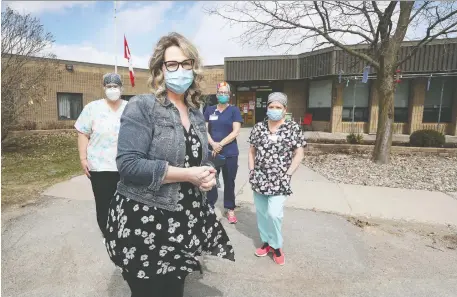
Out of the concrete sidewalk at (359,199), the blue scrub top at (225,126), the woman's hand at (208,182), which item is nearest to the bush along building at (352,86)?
the concrete sidewalk at (359,199)

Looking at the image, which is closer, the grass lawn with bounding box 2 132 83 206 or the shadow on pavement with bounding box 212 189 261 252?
the shadow on pavement with bounding box 212 189 261 252

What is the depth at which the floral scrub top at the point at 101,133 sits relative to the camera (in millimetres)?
3254

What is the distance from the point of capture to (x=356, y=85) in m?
17.0

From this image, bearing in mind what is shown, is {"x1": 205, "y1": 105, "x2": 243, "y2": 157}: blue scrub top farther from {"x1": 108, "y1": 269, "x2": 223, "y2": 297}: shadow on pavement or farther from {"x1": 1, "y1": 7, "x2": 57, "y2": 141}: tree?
{"x1": 1, "y1": 7, "x2": 57, "y2": 141}: tree

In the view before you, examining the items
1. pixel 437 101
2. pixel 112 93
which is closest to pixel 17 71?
pixel 112 93

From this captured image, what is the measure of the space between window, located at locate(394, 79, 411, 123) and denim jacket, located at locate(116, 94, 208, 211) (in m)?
17.7

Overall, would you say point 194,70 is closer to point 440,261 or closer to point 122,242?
point 122,242

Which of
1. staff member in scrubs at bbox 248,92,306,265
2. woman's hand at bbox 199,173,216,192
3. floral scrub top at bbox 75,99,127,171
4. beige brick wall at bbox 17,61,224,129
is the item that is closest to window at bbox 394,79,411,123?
beige brick wall at bbox 17,61,224,129

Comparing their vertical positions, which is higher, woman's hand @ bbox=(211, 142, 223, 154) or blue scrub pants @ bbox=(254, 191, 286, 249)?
woman's hand @ bbox=(211, 142, 223, 154)

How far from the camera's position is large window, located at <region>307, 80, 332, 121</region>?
17.8 meters

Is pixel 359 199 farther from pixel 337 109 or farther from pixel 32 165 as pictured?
pixel 337 109

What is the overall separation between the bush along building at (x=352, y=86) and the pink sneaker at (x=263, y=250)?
38.7 ft

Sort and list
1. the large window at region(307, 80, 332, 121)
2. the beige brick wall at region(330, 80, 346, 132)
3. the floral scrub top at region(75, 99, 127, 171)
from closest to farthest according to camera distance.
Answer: the floral scrub top at region(75, 99, 127, 171)
the beige brick wall at region(330, 80, 346, 132)
the large window at region(307, 80, 332, 121)

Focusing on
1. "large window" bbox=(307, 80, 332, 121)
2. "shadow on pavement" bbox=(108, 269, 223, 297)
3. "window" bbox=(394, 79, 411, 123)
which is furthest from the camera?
"large window" bbox=(307, 80, 332, 121)
